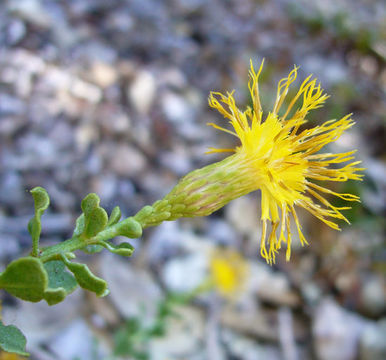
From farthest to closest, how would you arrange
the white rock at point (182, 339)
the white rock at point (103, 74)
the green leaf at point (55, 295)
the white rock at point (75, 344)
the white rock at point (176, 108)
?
the white rock at point (176, 108)
the white rock at point (103, 74)
the white rock at point (182, 339)
the white rock at point (75, 344)
the green leaf at point (55, 295)

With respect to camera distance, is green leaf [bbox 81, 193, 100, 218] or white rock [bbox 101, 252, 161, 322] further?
white rock [bbox 101, 252, 161, 322]

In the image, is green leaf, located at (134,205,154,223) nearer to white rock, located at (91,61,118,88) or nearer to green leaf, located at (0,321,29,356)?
green leaf, located at (0,321,29,356)

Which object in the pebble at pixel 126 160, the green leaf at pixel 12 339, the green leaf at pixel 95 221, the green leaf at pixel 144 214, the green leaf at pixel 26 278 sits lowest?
the green leaf at pixel 12 339

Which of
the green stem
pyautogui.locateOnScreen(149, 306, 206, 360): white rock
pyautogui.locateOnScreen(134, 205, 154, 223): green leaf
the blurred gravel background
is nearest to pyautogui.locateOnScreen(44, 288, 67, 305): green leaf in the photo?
the green stem

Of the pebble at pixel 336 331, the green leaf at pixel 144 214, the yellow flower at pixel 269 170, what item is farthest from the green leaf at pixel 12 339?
the pebble at pixel 336 331

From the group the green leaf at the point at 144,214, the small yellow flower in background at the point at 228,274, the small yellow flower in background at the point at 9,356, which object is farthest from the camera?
the small yellow flower in background at the point at 228,274

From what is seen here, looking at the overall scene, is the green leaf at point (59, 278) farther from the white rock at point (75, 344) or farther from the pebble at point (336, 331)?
the pebble at point (336, 331)

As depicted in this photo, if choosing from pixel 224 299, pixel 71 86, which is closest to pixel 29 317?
pixel 224 299
